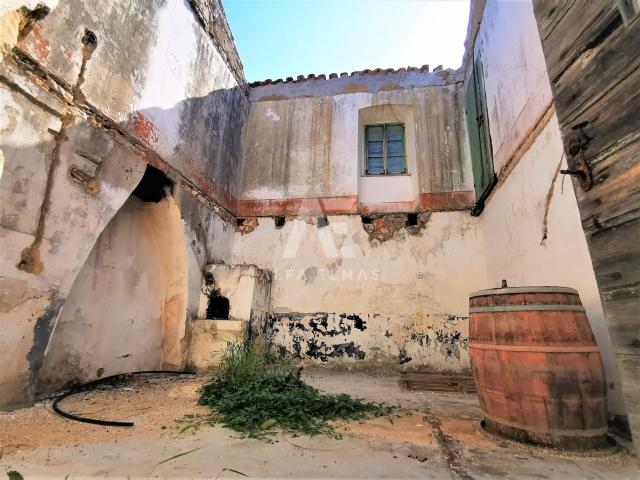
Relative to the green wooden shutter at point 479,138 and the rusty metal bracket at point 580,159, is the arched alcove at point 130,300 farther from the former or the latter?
the green wooden shutter at point 479,138

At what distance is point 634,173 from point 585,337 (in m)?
1.06

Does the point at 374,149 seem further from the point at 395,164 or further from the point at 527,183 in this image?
the point at 527,183

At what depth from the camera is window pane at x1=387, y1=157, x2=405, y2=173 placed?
6812mm

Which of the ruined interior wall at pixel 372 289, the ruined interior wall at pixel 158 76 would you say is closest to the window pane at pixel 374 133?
the ruined interior wall at pixel 372 289

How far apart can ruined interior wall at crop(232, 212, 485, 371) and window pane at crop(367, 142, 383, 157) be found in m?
1.58

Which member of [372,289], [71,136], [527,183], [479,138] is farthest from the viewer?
[372,289]

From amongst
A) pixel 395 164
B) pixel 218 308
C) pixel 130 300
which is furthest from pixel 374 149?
pixel 130 300

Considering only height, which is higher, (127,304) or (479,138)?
(479,138)

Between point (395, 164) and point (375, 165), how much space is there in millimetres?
392

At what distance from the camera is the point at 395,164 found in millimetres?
6871

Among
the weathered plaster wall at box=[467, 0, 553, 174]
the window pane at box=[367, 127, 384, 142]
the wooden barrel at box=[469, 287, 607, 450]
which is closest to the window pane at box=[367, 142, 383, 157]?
the window pane at box=[367, 127, 384, 142]

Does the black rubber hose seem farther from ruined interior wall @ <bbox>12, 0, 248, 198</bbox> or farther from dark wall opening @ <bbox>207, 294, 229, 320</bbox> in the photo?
ruined interior wall @ <bbox>12, 0, 248, 198</bbox>

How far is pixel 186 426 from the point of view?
8.09 feet

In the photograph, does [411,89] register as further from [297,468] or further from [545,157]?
[297,468]
